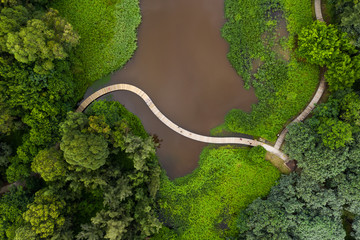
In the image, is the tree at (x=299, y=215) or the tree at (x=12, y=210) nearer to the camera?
the tree at (x=12, y=210)

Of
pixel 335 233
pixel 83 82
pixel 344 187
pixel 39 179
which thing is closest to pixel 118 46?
pixel 83 82

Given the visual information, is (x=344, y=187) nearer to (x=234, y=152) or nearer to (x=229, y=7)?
(x=234, y=152)

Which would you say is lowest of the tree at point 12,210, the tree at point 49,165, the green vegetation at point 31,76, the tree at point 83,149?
the tree at point 12,210

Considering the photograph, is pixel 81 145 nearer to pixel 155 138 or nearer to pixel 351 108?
pixel 155 138

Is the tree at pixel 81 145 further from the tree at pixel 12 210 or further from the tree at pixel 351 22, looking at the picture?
the tree at pixel 351 22

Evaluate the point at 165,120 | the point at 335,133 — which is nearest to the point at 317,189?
the point at 335,133

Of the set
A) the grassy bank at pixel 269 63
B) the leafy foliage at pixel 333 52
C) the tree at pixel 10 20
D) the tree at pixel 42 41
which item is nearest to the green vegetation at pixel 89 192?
the tree at pixel 42 41
